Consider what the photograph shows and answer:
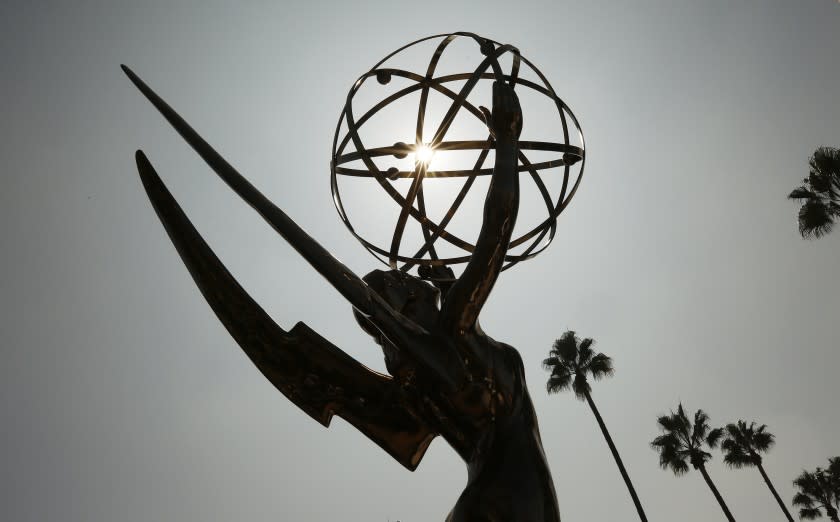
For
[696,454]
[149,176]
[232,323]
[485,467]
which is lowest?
[485,467]

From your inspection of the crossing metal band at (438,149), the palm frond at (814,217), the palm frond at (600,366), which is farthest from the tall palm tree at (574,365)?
the crossing metal band at (438,149)

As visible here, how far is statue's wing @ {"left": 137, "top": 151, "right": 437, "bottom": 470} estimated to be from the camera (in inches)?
88.0

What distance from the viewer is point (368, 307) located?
6.92 feet

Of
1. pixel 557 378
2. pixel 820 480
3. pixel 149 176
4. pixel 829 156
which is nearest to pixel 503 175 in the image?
pixel 149 176

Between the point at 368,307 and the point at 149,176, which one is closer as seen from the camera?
the point at 368,307

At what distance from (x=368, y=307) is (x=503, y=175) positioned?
933 millimetres

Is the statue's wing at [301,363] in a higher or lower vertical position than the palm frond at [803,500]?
lower

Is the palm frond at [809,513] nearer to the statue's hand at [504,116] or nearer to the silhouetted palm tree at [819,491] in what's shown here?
the silhouetted palm tree at [819,491]

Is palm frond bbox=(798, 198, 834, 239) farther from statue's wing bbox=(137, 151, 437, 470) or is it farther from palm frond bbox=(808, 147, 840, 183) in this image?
statue's wing bbox=(137, 151, 437, 470)

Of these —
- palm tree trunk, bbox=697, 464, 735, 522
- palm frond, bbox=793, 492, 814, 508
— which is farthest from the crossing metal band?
palm frond, bbox=793, 492, 814, 508

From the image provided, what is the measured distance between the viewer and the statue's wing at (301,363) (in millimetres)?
2234

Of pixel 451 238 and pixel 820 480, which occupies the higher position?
pixel 820 480

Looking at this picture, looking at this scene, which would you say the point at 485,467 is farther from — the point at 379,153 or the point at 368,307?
the point at 379,153

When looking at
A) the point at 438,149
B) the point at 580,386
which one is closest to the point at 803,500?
the point at 580,386
